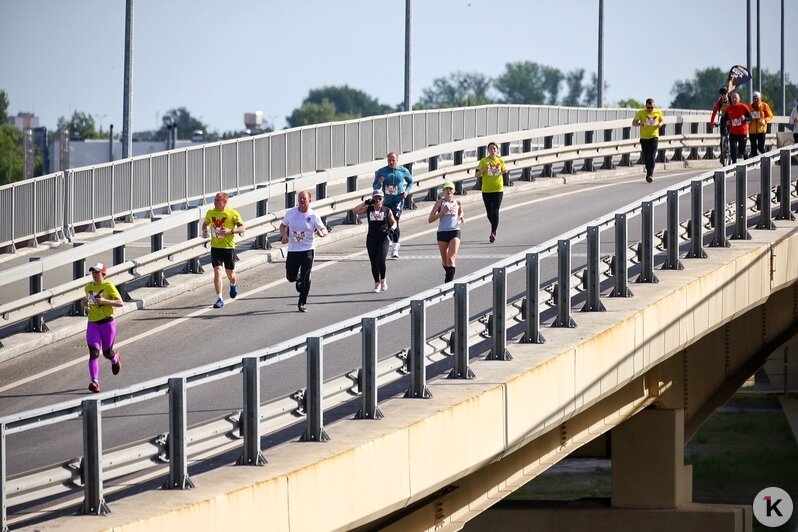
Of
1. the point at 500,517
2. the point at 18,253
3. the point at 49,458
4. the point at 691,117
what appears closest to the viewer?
the point at 49,458

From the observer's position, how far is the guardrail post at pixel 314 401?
11195mm

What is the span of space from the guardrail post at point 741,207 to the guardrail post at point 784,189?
1.39 meters

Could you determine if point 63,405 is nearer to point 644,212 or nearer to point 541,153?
point 644,212

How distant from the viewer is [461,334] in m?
13.4

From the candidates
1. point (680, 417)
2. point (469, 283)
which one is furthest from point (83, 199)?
point (469, 283)

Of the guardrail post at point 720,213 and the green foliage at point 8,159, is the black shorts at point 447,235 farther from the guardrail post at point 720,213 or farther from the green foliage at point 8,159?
the green foliage at point 8,159

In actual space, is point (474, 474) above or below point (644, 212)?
below

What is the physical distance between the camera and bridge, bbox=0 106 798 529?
10180mm

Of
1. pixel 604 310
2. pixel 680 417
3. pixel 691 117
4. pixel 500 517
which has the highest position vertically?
pixel 691 117

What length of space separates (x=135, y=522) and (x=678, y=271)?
10604mm

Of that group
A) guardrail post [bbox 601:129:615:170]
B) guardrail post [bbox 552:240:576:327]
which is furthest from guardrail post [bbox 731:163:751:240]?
guardrail post [bbox 601:129:615:170]

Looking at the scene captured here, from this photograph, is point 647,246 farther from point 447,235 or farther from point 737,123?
point 737,123

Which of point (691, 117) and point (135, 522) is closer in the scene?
point (135, 522)

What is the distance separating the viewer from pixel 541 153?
36.8m
